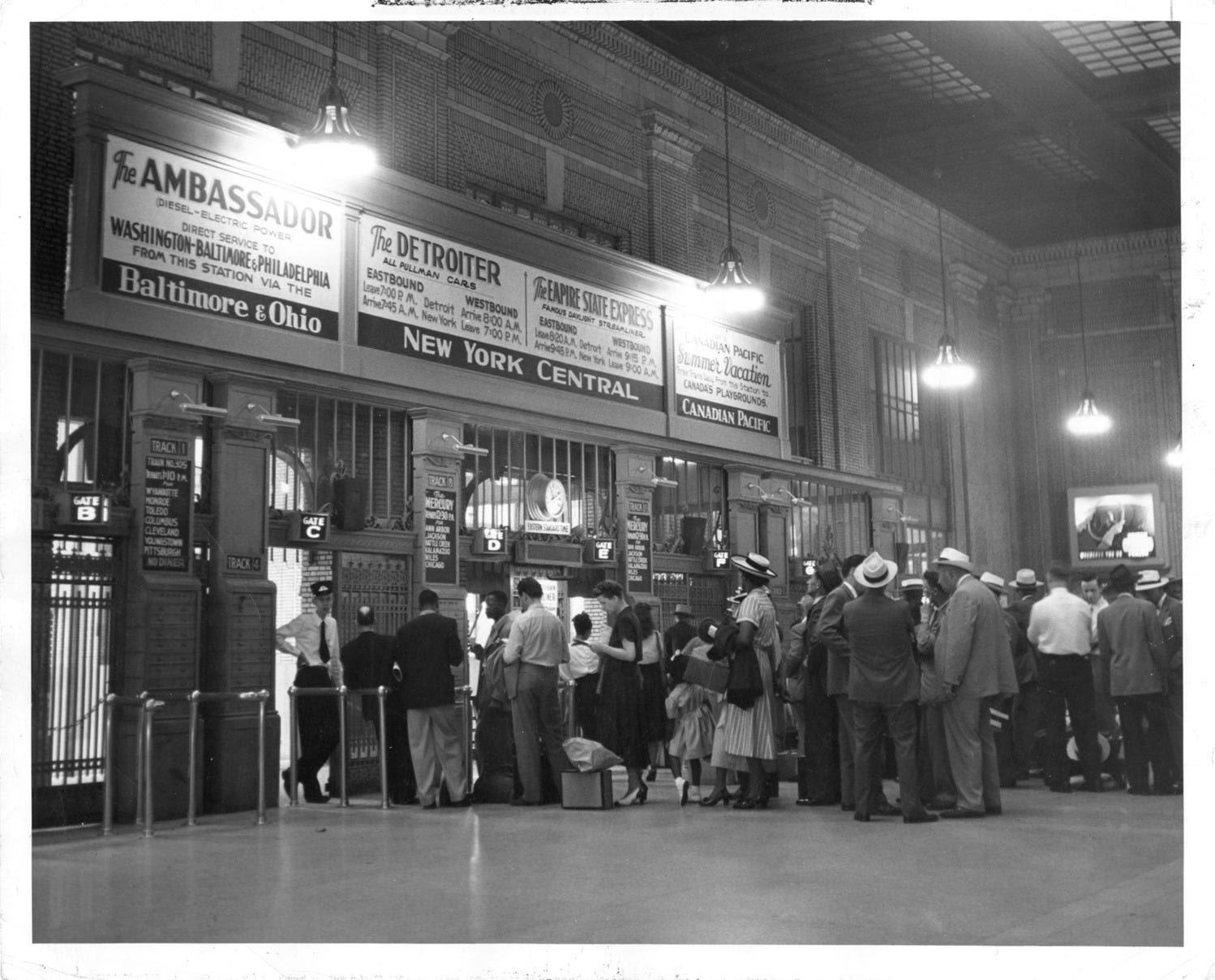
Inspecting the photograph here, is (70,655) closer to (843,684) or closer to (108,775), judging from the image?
(108,775)

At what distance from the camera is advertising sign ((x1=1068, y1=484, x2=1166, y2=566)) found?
25641mm

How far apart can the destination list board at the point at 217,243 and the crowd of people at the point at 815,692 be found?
2672 millimetres

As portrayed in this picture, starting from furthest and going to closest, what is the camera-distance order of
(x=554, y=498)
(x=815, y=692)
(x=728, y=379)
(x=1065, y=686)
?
1. (x=728, y=379)
2. (x=554, y=498)
3. (x=1065, y=686)
4. (x=815, y=692)

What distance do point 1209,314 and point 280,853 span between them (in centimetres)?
636

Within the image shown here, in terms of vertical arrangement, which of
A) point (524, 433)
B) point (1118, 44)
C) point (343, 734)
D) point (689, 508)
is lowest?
point (343, 734)

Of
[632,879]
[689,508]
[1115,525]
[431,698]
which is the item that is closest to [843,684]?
[632,879]

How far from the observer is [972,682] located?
1000cm

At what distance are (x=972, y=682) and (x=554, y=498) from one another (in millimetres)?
6476

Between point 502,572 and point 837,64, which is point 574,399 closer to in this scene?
point 502,572

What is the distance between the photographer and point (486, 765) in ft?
39.0

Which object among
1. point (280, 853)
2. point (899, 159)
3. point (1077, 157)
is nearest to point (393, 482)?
point (280, 853)

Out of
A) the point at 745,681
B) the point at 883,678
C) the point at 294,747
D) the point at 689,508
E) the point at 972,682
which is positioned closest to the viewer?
the point at 883,678

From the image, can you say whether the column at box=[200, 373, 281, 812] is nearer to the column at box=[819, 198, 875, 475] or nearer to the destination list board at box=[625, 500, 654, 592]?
the destination list board at box=[625, 500, 654, 592]

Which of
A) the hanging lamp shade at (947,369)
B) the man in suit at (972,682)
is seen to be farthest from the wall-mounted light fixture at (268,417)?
the hanging lamp shade at (947,369)
